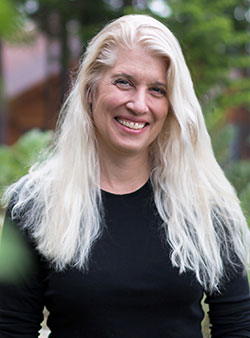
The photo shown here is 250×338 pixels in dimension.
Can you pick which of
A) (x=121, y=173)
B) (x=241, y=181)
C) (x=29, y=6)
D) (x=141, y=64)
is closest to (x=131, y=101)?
(x=141, y=64)

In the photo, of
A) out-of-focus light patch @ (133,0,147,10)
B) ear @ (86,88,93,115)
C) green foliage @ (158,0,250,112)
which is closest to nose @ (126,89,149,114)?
ear @ (86,88,93,115)

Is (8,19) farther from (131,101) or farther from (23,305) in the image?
(23,305)

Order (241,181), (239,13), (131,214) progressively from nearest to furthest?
(131,214) → (241,181) → (239,13)

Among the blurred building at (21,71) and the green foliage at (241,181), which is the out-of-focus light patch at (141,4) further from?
the blurred building at (21,71)

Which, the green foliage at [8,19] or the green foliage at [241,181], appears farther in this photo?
the green foliage at [241,181]

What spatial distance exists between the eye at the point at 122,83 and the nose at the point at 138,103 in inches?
1.3

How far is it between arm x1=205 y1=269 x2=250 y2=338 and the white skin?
55cm

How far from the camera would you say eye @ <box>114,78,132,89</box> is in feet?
5.14

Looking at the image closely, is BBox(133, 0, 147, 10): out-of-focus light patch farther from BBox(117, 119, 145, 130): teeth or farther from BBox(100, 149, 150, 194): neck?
Result: BBox(117, 119, 145, 130): teeth

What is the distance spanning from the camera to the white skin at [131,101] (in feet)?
5.12

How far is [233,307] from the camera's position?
5.60ft

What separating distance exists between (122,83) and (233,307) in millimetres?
833

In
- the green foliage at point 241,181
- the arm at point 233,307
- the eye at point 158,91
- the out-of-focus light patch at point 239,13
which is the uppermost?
the out-of-focus light patch at point 239,13

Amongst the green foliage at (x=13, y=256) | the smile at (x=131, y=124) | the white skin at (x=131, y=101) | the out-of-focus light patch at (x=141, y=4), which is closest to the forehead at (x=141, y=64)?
the white skin at (x=131, y=101)
